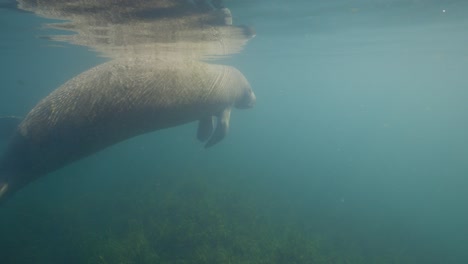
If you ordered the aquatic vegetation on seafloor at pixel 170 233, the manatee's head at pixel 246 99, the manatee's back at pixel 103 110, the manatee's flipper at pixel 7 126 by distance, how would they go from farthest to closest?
the manatee's head at pixel 246 99 → the aquatic vegetation on seafloor at pixel 170 233 → the manatee's flipper at pixel 7 126 → the manatee's back at pixel 103 110

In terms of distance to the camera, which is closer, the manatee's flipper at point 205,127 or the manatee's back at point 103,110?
the manatee's back at point 103,110

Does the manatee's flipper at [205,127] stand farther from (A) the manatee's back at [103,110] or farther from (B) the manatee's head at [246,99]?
(B) the manatee's head at [246,99]

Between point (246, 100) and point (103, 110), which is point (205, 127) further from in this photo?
point (103, 110)

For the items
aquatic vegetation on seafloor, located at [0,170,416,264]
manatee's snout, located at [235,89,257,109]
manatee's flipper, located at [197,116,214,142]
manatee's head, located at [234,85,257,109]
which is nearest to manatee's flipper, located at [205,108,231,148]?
manatee's flipper, located at [197,116,214,142]

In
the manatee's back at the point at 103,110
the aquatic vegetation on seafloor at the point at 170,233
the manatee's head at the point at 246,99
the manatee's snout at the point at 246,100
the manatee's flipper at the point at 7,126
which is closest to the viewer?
the manatee's back at the point at 103,110

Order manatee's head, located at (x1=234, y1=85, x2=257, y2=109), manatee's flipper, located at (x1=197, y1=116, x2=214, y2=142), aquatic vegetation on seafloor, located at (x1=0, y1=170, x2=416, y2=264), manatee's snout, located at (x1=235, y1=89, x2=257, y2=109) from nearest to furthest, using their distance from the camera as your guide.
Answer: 1. manatee's flipper, located at (x1=197, y1=116, x2=214, y2=142)
2. aquatic vegetation on seafloor, located at (x1=0, y1=170, x2=416, y2=264)
3. manatee's head, located at (x1=234, y1=85, x2=257, y2=109)
4. manatee's snout, located at (x1=235, y1=89, x2=257, y2=109)

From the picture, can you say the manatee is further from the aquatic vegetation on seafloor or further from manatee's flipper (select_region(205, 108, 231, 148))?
the aquatic vegetation on seafloor

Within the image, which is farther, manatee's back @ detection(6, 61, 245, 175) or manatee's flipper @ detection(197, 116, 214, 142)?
manatee's flipper @ detection(197, 116, 214, 142)

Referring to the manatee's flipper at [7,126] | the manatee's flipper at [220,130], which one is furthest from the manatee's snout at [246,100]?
the manatee's flipper at [7,126]

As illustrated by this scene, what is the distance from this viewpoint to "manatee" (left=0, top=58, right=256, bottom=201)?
532cm

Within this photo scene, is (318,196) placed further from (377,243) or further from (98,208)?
(98,208)

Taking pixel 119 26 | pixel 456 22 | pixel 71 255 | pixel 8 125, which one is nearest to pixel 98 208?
pixel 71 255

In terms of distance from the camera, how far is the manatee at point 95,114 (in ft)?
17.4

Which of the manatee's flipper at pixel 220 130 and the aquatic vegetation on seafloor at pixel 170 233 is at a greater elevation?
the manatee's flipper at pixel 220 130
